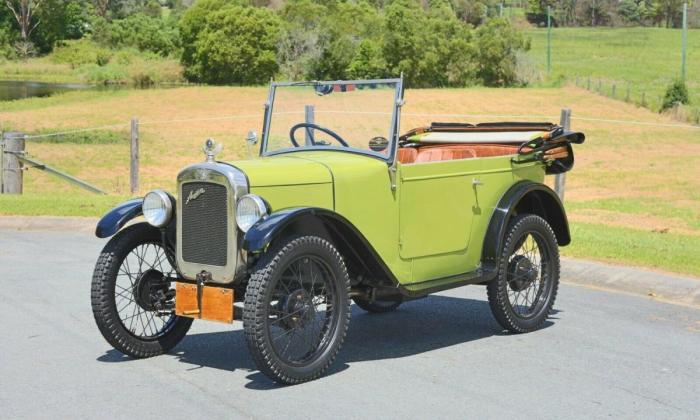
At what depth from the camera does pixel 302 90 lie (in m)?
7.86

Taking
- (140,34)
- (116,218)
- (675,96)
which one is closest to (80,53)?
(140,34)

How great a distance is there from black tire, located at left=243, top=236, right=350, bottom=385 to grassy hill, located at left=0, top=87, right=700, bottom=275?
4.92 m

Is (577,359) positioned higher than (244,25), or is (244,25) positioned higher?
(244,25)

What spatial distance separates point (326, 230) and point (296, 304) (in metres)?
0.62

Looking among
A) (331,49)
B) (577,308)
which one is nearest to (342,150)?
(577,308)

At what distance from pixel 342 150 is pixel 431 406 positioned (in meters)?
2.27

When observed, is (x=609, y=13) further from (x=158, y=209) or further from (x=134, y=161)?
(x=158, y=209)

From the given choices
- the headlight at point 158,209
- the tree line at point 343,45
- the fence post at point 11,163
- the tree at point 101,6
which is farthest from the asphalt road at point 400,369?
the tree at point 101,6

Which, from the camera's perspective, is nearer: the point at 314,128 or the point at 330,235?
the point at 330,235

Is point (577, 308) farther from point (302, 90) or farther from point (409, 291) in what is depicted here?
point (302, 90)

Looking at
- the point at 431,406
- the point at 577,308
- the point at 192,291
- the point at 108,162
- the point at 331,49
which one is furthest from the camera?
the point at 331,49

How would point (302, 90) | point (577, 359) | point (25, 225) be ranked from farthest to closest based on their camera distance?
point (25, 225), point (302, 90), point (577, 359)

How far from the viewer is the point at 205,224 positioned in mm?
6539

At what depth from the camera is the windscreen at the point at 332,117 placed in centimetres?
741
